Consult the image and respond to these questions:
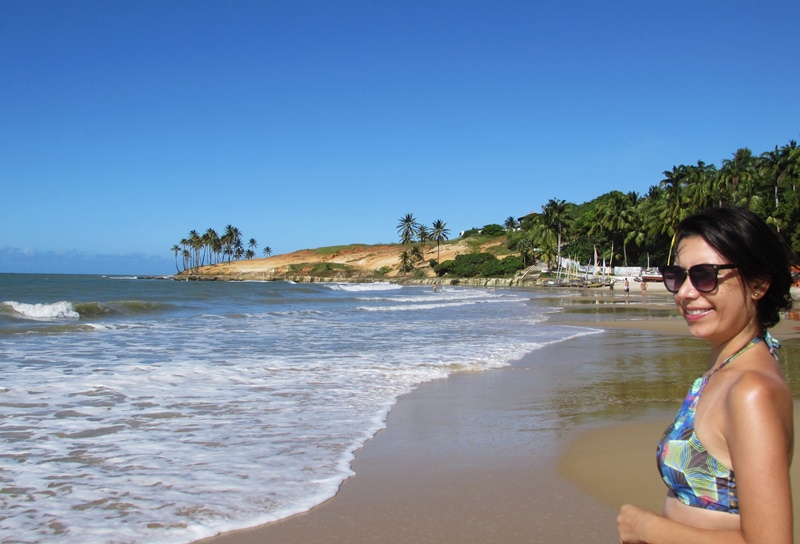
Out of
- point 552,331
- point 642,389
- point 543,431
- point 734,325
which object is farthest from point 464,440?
point 552,331

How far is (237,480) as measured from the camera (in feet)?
16.6

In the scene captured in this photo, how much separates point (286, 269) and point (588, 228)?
6608cm

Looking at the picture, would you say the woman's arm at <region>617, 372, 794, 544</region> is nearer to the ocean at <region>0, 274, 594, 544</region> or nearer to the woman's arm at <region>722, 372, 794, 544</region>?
the woman's arm at <region>722, 372, 794, 544</region>

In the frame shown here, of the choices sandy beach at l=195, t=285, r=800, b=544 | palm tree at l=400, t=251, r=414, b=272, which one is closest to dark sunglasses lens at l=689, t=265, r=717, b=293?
sandy beach at l=195, t=285, r=800, b=544

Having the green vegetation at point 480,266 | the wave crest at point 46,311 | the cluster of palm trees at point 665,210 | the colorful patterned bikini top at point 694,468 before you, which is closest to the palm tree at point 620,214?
the cluster of palm trees at point 665,210

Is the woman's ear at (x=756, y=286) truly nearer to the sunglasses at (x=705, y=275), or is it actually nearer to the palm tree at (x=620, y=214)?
the sunglasses at (x=705, y=275)

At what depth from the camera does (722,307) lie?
1.74m

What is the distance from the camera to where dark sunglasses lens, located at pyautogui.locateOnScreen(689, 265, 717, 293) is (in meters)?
1.74

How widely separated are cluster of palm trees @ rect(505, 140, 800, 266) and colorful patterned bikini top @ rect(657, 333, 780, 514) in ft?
142

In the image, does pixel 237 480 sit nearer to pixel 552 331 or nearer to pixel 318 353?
pixel 318 353

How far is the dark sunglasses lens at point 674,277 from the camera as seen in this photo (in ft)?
6.03

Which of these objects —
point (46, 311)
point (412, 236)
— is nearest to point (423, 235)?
point (412, 236)

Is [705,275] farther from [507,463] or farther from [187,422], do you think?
[187,422]

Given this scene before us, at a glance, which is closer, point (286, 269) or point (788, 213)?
point (788, 213)
